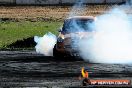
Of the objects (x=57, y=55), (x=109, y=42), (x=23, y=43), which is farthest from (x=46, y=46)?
(x=23, y=43)

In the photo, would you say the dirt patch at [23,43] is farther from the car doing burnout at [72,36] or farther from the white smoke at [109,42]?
the car doing burnout at [72,36]

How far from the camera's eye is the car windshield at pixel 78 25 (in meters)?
26.8

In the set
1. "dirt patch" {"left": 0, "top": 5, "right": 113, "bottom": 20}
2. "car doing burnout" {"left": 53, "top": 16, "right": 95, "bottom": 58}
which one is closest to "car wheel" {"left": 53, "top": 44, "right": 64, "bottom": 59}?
"car doing burnout" {"left": 53, "top": 16, "right": 95, "bottom": 58}

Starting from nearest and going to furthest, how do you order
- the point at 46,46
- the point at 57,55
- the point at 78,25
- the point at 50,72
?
the point at 50,72
the point at 57,55
the point at 78,25
the point at 46,46

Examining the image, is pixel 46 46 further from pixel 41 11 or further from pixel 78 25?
pixel 41 11

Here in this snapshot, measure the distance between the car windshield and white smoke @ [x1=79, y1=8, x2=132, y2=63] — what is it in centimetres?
29

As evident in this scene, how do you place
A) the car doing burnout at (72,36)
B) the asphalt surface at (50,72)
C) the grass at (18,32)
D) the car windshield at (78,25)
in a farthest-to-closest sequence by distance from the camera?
the grass at (18,32) < the car windshield at (78,25) < the car doing burnout at (72,36) < the asphalt surface at (50,72)

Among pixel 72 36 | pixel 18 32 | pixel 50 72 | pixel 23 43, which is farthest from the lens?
pixel 18 32

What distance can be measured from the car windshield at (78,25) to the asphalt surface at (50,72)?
1.82 metres

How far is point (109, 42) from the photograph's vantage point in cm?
2611

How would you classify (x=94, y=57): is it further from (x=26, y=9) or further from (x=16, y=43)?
(x=26, y=9)

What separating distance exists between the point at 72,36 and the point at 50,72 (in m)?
6.04

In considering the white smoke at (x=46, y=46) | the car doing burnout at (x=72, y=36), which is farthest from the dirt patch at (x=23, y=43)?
the car doing burnout at (x=72, y=36)

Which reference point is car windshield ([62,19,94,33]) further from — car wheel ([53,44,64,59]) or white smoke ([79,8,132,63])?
car wheel ([53,44,64,59])
